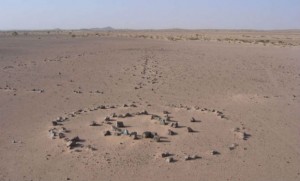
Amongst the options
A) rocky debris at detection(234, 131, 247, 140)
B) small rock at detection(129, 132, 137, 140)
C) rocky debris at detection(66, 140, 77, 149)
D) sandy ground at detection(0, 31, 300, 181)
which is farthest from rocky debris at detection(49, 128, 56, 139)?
rocky debris at detection(234, 131, 247, 140)

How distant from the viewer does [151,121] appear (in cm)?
1223


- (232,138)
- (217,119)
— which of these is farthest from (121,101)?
(232,138)

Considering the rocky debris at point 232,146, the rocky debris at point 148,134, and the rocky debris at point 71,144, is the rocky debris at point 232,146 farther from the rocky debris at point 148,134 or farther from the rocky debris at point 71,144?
the rocky debris at point 71,144

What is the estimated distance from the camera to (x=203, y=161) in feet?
31.4

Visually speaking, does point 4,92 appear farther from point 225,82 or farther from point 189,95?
point 225,82

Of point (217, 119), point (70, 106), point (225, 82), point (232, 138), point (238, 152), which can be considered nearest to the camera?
point (238, 152)

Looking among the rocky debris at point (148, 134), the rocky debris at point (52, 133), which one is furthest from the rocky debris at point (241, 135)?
the rocky debris at point (52, 133)

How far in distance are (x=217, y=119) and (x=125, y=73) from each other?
32.7 ft

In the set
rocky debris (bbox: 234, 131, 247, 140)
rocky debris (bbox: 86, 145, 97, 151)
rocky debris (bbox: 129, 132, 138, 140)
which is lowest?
rocky debris (bbox: 86, 145, 97, 151)

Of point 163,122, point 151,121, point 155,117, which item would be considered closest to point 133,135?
point 163,122

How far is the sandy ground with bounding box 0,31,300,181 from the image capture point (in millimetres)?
9258

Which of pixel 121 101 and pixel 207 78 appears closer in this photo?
pixel 121 101

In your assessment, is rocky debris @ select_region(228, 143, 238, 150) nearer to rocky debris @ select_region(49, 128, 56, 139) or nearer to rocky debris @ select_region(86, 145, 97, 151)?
rocky debris @ select_region(86, 145, 97, 151)

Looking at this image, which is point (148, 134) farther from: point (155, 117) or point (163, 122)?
point (155, 117)
